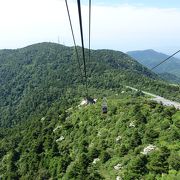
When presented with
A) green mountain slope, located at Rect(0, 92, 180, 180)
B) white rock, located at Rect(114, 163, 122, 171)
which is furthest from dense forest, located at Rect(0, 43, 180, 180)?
white rock, located at Rect(114, 163, 122, 171)

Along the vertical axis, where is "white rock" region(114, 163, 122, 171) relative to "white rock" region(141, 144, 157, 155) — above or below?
below

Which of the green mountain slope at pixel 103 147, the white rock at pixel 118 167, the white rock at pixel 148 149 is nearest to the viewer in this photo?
the green mountain slope at pixel 103 147

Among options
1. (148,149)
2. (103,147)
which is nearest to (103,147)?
(103,147)

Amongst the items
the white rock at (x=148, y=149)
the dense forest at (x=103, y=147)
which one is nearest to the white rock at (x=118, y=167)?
the dense forest at (x=103, y=147)

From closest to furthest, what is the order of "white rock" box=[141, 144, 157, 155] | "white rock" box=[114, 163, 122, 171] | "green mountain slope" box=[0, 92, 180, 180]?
1. "green mountain slope" box=[0, 92, 180, 180]
2. "white rock" box=[114, 163, 122, 171]
3. "white rock" box=[141, 144, 157, 155]

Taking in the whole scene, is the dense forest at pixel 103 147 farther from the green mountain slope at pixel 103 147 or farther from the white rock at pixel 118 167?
the white rock at pixel 118 167

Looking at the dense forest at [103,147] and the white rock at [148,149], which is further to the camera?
the white rock at [148,149]

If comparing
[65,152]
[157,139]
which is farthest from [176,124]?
[65,152]

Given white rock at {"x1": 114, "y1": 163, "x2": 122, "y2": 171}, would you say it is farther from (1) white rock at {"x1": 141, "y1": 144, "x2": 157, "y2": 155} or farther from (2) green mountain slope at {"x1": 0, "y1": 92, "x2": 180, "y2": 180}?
(1) white rock at {"x1": 141, "y1": 144, "x2": 157, "y2": 155}

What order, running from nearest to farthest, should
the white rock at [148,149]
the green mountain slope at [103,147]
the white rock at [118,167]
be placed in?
the green mountain slope at [103,147]
the white rock at [118,167]
the white rock at [148,149]
